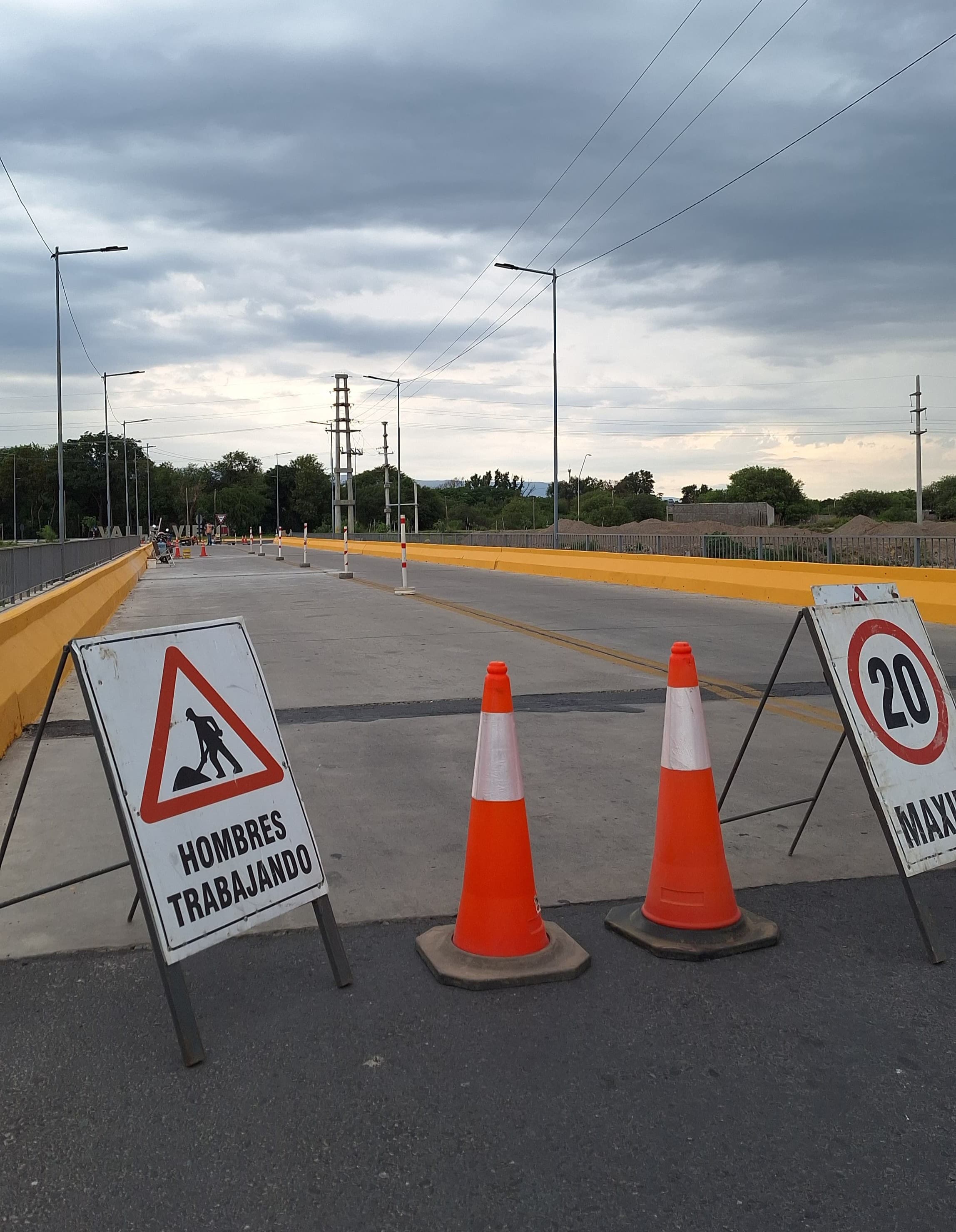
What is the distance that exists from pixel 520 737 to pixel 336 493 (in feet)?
253

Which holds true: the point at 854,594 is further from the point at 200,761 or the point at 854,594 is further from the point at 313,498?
the point at 313,498

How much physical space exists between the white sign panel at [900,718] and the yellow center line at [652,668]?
4.80ft

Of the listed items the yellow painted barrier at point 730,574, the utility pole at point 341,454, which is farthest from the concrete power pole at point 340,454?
the yellow painted barrier at point 730,574

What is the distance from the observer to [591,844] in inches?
211

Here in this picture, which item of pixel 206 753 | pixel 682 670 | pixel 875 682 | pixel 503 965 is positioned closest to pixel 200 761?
pixel 206 753

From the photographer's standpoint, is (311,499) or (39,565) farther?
(311,499)

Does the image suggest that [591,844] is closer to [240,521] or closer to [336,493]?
[336,493]

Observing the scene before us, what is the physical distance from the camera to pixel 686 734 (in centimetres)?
429

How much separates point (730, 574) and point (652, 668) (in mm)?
10136

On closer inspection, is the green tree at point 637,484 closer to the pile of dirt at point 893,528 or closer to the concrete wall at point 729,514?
the concrete wall at point 729,514

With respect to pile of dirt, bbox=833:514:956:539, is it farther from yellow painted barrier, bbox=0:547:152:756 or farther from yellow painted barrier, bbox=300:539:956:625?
yellow painted barrier, bbox=0:547:152:756

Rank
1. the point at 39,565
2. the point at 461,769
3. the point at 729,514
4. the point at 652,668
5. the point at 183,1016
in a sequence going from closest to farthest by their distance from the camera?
the point at 183,1016
the point at 461,769
the point at 652,668
the point at 39,565
the point at 729,514

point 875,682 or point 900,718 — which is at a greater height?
point 875,682

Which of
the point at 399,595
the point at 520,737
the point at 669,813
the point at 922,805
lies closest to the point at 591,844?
the point at 669,813
